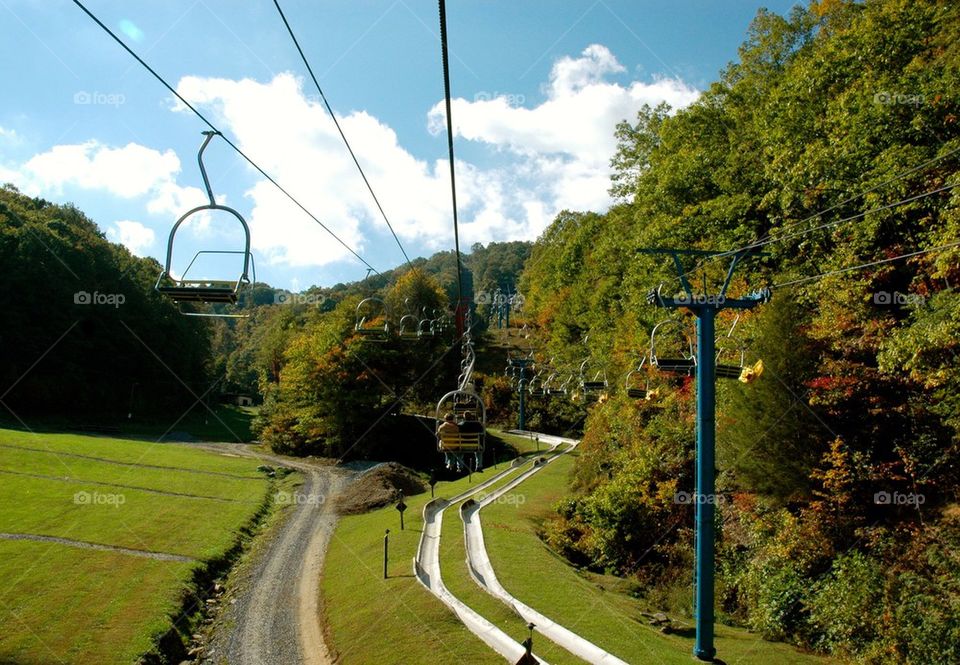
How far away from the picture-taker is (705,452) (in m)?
11.9

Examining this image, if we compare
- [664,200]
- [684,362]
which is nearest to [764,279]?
[664,200]

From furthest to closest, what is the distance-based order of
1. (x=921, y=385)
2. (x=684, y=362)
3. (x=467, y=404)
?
(x=921, y=385) → (x=467, y=404) → (x=684, y=362)

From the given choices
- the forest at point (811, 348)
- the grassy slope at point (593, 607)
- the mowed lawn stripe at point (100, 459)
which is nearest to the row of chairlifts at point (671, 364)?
the forest at point (811, 348)

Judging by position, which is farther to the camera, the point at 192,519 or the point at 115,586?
the point at 192,519

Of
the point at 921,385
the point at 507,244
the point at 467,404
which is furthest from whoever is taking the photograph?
the point at 507,244

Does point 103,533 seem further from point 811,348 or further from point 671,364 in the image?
point 811,348

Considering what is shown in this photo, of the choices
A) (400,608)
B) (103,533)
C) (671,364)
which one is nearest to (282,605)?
(400,608)

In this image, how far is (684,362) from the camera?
12273mm

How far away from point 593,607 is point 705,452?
19.4 feet

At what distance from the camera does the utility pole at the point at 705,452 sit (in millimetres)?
11477

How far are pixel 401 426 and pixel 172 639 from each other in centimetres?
3705

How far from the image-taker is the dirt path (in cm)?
1678

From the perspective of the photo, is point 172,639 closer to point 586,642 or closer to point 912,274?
point 586,642

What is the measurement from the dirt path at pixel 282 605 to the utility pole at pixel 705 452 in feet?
30.6
